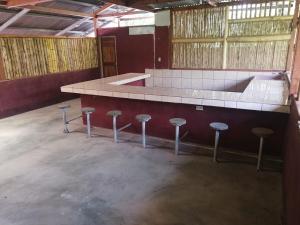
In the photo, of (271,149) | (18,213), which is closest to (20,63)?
(18,213)

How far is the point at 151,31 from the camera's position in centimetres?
717

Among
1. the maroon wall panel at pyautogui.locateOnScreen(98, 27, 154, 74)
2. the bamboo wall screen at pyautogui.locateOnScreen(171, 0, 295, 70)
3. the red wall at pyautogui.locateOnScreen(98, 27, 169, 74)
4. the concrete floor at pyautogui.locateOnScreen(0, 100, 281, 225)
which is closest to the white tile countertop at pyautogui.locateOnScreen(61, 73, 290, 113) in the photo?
the concrete floor at pyautogui.locateOnScreen(0, 100, 281, 225)

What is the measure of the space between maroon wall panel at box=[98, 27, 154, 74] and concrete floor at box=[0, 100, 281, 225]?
162 inches

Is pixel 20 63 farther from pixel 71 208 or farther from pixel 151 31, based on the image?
pixel 71 208

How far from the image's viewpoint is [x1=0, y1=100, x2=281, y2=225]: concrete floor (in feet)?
7.59

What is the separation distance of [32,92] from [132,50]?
11.1ft

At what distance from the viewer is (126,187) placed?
9.19 ft

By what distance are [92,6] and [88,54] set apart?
5.80 ft

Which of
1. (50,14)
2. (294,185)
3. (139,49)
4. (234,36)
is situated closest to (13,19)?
(50,14)

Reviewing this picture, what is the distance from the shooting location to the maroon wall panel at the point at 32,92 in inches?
230

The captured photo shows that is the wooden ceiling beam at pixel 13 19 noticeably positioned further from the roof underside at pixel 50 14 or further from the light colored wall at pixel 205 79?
the light colored wall at pixel 205 79

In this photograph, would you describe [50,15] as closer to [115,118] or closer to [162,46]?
[162,46]

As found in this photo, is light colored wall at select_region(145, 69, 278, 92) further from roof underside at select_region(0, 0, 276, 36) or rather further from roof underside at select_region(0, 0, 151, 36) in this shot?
roof underside at select_region(0, 0, 151, 36)

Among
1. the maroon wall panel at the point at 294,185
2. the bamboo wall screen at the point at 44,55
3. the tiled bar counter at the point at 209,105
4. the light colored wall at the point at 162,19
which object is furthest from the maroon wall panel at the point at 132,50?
the maroon wall panel at the point at 294,185
